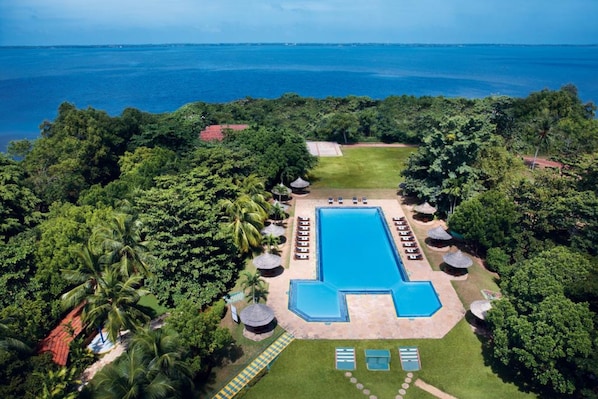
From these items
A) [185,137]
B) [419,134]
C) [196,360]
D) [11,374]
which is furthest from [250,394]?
[419,134]

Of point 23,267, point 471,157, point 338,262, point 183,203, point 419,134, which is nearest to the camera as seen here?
point 23,267

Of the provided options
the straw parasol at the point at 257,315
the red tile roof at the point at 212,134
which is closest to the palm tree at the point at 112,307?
the straw parasol at the point at 257,315

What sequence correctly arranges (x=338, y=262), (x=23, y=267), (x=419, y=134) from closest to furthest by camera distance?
1. (x=23, y=267)
2. (x=338, y=262)
3. (x=419, y=134)

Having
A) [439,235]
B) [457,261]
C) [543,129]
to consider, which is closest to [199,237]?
[457,261]

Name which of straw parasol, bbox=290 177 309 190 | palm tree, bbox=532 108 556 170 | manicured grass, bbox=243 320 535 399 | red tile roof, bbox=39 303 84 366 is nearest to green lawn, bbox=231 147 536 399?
manicured grass, bbox=243 320 535 399

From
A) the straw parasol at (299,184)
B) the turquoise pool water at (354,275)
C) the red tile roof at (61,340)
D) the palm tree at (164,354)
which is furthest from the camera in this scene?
the straw parasol at (299,184)

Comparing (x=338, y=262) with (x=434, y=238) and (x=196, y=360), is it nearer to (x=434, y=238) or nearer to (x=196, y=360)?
(x=434, y=238)

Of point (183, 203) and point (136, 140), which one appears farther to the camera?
point (136, 140)

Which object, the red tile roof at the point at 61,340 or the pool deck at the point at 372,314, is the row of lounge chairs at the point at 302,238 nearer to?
the pool deck at the point at 372,314
